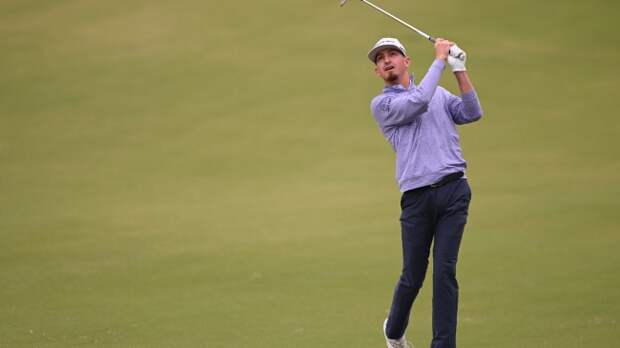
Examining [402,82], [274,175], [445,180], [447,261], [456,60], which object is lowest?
[274,175]

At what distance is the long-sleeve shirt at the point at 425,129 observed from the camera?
4.58m

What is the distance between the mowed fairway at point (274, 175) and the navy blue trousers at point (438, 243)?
1046 mm

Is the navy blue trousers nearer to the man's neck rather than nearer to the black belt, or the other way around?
the black belt

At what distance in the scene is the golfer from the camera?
458cm

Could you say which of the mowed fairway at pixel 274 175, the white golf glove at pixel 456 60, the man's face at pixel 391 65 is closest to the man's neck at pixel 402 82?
the man's face at pixel 391 65

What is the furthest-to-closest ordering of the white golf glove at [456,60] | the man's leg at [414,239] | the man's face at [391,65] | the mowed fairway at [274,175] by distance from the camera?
the mowed fairway at [274,175]
the man's face at [391,65]
the man's leg at [414,239]
the white golf glove at [456,60]

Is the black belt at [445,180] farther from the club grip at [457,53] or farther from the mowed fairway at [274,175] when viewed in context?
the mowed fairway at [274,175]

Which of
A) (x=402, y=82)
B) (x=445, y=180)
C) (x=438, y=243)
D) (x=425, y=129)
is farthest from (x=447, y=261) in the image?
(x=402, y=82)

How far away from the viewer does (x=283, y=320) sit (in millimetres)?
6586

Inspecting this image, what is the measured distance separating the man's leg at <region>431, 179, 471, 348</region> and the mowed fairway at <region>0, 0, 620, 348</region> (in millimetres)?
1062

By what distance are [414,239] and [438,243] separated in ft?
0.43

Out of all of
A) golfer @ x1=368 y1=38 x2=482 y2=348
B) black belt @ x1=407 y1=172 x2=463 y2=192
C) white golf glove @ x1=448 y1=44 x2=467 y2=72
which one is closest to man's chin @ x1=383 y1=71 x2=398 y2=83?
golfer @ x1=368 y1=38 x2=482 y2=348

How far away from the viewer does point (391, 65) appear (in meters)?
4.81

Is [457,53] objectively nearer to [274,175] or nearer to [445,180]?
[445,180]
